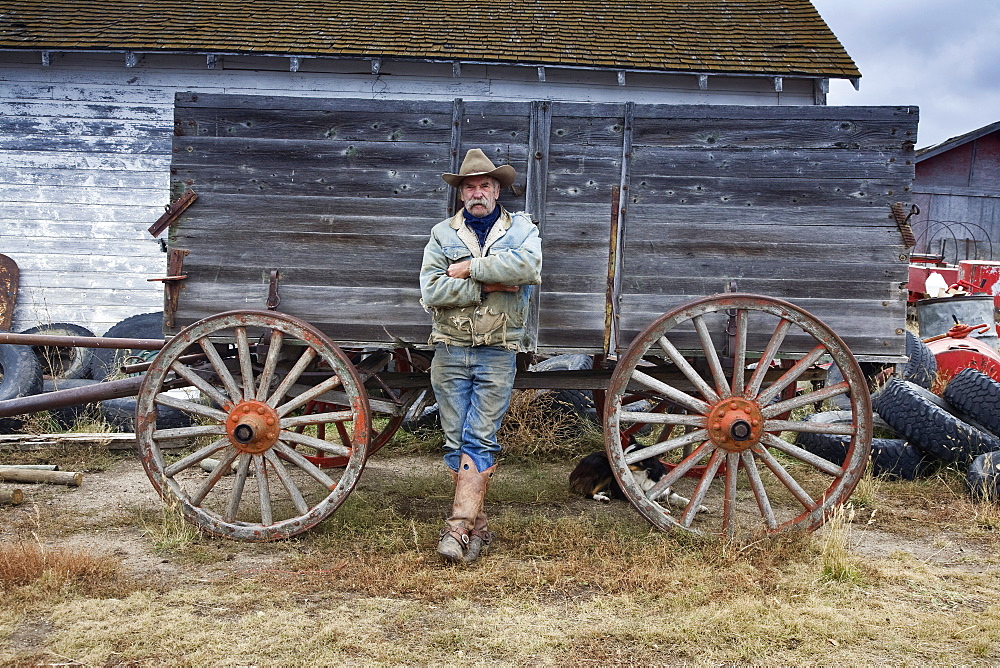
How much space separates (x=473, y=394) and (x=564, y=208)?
1.08 meters

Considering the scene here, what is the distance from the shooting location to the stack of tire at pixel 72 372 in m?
6.62

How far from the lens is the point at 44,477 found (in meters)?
5.25

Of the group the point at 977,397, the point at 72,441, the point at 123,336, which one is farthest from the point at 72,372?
the point at 977,397

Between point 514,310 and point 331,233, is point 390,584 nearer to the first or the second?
point 514,310

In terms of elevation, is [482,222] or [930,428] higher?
[482,222]

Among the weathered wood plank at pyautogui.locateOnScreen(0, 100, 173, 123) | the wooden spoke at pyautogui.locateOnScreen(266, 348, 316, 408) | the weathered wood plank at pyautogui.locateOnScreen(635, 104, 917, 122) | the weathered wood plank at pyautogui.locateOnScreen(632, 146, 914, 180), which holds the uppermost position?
the weathered wood plank at pyautogui.locateOnScreen(0, 100, 173, 123)

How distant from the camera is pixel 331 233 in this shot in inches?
166

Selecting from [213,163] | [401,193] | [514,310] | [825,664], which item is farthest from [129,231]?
[825,664]

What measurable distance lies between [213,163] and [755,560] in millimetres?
3406

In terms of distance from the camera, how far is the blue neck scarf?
402cm

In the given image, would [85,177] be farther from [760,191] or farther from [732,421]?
[732,421]

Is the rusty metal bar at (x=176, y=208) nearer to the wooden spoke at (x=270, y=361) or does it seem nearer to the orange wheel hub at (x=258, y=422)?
the wooden spoke at (x=270, y=361)

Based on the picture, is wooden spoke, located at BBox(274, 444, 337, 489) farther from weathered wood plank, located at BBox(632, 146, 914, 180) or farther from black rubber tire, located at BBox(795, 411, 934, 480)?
black rubber tire, located at BBox(795, 411, 934, 480)

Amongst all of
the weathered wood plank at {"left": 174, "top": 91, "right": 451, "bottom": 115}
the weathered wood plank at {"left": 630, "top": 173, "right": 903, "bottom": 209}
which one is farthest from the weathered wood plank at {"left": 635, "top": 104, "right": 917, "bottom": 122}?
the weathered wood plank at {"left": 174, "top": 91, "right": 451, "bottom": 115}
